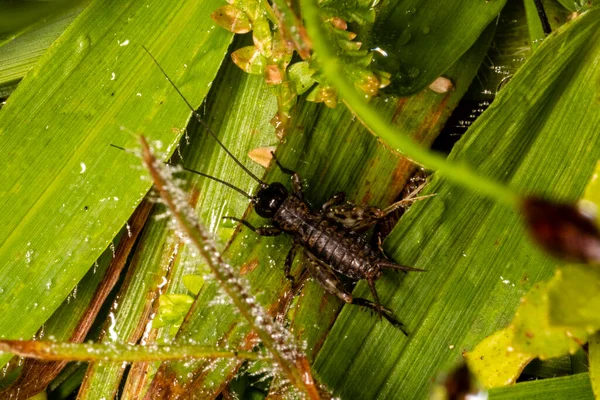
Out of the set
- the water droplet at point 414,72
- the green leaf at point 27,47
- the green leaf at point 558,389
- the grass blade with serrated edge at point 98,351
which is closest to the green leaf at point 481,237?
the green leaf at point 558,389

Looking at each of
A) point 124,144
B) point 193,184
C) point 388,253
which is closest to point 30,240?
point 124,144

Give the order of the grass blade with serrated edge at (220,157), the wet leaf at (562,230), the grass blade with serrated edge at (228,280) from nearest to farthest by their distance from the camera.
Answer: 1. the wet leaf at (562,230)
2. the grass blade with serrated edge at (228,280)
3. the grass blade with serrated edge at (220,157)

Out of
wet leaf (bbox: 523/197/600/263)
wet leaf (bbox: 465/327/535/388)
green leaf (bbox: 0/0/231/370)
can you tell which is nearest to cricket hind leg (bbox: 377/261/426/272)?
wet leaf (bbox: 465/327/535/388)

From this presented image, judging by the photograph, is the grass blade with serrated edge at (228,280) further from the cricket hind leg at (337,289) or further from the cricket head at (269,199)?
the cricket head at (269,199)

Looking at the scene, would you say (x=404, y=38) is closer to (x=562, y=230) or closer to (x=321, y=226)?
(x=321, y=226)

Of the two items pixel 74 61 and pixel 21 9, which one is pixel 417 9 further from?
pixel 21 9

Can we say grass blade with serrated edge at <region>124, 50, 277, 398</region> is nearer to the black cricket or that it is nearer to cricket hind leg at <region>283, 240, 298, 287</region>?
the black cricket
